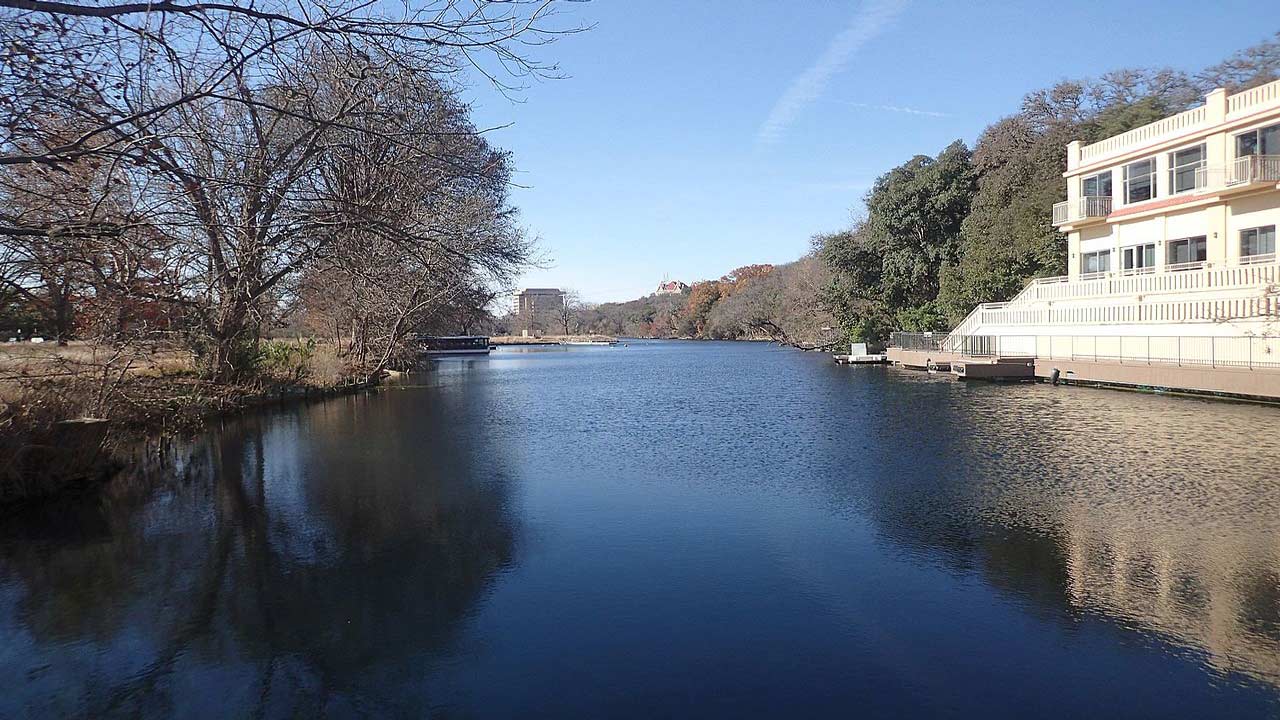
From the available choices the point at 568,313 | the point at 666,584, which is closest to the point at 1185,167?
the point at 666,584

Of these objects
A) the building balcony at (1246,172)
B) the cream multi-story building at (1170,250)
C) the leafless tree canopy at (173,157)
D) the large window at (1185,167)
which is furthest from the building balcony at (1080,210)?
the leafless tree canopy at (173,157)

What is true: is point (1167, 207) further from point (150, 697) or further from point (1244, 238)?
point (150, 697)

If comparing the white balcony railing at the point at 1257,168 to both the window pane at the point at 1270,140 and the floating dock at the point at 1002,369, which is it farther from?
the floating dock at the point at 1002,369

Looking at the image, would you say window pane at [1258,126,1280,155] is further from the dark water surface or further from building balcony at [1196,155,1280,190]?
the dark water surface

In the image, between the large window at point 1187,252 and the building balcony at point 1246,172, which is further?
the large window at point 1187,252

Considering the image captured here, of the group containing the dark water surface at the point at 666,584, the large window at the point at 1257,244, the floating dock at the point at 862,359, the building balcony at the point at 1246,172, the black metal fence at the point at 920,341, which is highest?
the building balcony at the point at 1246,172

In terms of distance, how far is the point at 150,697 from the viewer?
13.9 feet

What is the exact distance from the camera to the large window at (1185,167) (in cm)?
2432

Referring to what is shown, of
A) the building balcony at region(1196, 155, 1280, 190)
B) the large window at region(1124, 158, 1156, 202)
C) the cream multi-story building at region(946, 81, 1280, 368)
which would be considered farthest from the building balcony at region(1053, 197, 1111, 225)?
the building balcony at region(1196, 155, 1280, 190)

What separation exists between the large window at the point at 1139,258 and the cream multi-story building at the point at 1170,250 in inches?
1.3

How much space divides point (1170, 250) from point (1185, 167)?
2.57 metres

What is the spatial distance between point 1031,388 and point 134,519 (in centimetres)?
2156

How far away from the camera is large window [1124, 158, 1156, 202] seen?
86.5 ft

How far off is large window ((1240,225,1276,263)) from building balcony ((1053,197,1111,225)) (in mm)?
5334
